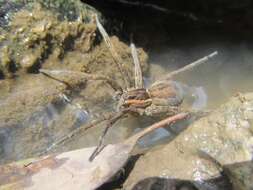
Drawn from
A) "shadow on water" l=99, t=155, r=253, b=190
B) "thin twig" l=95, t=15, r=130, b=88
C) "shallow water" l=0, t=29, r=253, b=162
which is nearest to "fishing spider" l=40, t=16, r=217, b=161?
"thin twig" l=95, t=15, r=130, b=88

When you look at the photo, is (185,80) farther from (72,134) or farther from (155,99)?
(72,134)

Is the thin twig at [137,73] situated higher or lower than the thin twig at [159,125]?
higher

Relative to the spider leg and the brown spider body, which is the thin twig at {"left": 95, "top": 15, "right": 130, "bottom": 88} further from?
the spider leg

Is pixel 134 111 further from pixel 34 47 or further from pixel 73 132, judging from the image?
pixel 34 47

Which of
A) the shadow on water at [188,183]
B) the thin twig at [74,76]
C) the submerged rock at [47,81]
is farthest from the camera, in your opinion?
the thin twig at [74,76]

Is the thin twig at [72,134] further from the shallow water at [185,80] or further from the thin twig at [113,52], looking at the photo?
the thin twig at [113,52]

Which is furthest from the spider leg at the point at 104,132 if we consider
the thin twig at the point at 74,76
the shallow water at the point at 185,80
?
the thin twig at the point at 74,76
